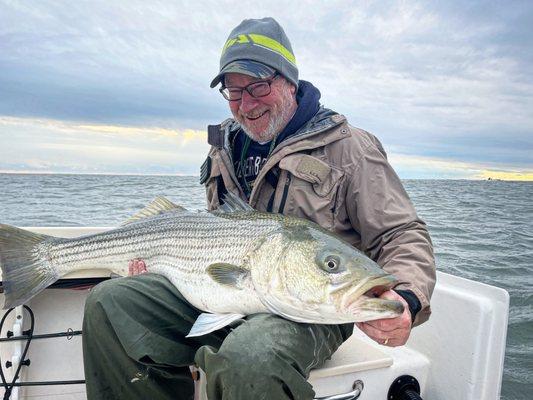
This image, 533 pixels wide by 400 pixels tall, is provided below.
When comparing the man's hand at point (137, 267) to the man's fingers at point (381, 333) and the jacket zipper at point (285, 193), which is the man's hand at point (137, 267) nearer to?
the jacket zipper at point (285, 193)

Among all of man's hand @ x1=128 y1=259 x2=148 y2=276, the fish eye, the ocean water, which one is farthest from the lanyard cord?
the ocean water

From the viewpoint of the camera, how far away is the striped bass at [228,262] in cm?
230

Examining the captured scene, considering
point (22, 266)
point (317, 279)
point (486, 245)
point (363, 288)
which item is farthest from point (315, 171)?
point (486, 245)

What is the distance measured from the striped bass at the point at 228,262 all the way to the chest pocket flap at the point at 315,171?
0.38 meters

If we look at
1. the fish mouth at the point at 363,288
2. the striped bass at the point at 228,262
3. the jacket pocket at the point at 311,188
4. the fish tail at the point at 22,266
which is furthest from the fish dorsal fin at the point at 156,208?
the fish mouth at the point at 363,288

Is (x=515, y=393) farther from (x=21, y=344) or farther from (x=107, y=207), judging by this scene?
(x=107, y=207)

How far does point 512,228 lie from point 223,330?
15.1 m

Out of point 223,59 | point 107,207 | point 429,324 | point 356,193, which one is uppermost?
point 223,59

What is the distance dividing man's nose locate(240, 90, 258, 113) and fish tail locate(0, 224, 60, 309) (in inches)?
68.4

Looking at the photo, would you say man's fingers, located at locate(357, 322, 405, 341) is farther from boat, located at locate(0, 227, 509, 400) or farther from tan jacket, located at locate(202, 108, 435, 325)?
boat, located at locate(0, 227, 509, 400)

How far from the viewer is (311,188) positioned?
123 inches

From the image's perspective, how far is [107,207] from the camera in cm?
1839

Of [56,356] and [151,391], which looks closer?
[151,391]

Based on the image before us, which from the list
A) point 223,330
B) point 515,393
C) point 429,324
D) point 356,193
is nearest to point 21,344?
point 223,330
